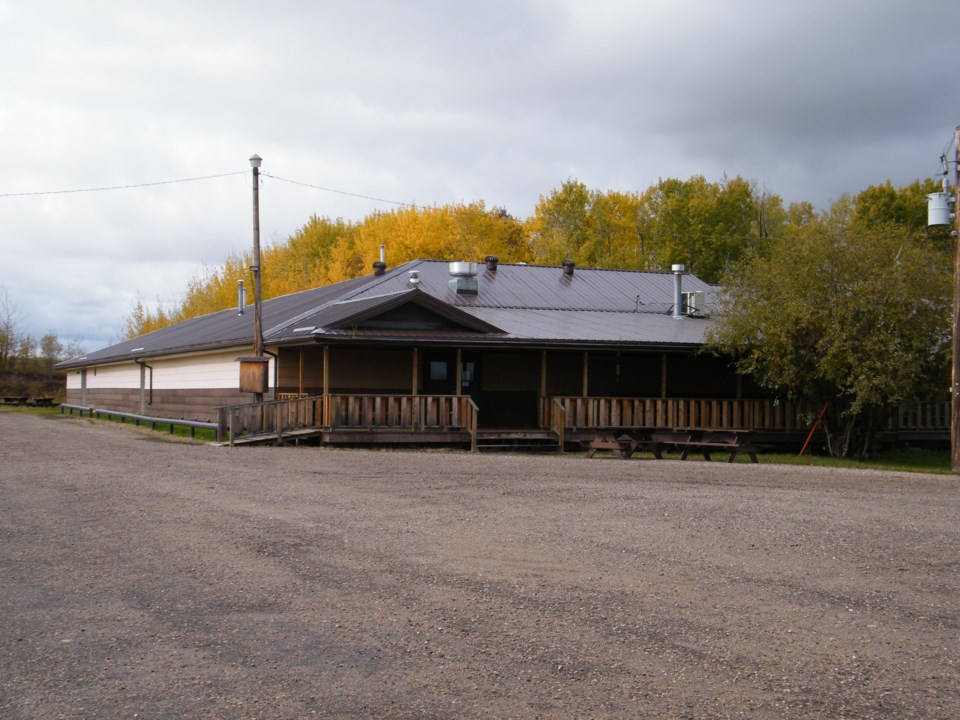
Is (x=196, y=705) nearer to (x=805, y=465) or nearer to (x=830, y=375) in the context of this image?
(x=805, y=465)

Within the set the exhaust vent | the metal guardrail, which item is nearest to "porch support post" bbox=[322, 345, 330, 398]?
the metal guardrail

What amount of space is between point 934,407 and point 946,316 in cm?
625

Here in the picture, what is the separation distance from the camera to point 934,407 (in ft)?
89.2

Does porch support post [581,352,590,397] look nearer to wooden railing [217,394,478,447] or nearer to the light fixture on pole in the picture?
wooden railing [217,394,478,447]

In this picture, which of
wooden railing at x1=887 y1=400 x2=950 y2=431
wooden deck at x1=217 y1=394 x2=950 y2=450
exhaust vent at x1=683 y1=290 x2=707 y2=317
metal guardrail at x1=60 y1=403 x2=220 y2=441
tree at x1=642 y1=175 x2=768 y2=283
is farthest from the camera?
tree at x1=642 y1=175 x2=768 y2=283

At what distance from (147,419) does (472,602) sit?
2504 centimetres

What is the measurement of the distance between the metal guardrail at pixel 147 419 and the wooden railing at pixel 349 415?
3.01 feet

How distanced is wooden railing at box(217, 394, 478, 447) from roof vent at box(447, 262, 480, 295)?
5780mm

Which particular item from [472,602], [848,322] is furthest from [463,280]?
[472,602]

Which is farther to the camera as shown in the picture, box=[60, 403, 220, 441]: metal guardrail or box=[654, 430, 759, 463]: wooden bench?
box=[60, 403, 220, 441]: metal guardrail

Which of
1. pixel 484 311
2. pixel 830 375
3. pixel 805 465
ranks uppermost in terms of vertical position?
pixel 484 311

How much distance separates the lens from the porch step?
22469mm

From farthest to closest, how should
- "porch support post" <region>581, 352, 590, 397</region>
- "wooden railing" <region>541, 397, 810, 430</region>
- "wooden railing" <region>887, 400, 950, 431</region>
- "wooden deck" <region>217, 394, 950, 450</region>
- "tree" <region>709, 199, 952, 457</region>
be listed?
"wooden railing" <region>887, 400, 950, 431</region>
"porch support post" <region>581, 352, 590, 397</region>
"wooden railing" <region>541, 397, 810, 430</region>
"wooden deck" <region>217, 394, 950, 450</region>
"tree" <region>709, 199, 952, 457</region>

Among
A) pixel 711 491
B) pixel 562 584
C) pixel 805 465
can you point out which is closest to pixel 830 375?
pixel 805 465
